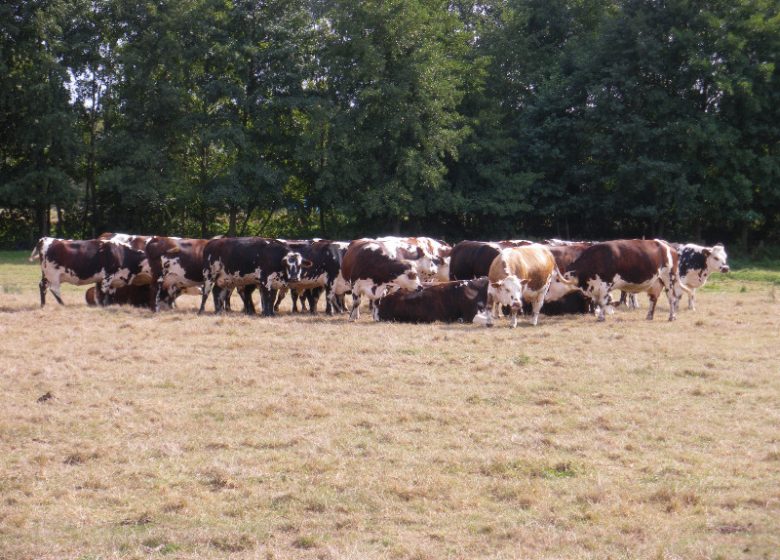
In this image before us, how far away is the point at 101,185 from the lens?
41.5m

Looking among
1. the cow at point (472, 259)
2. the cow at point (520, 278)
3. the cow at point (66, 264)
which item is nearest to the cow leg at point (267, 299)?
the cow at point (66, 264)

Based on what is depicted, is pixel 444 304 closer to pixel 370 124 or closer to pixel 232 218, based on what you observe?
pixel 370 124

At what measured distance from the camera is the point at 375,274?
66.1 feet

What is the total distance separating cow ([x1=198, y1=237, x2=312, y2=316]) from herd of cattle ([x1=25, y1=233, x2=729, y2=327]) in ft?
0.08

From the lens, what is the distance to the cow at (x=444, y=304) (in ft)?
62.5

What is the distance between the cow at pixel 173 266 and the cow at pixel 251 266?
0.48m

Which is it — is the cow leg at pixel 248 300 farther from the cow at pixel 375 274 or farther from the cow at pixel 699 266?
the cow at pixel 699 266

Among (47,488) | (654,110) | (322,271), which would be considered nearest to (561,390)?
(47,488)

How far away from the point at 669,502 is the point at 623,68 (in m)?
36.2

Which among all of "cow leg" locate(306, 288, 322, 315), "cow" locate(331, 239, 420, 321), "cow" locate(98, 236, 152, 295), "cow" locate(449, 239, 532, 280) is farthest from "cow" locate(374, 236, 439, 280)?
"cow" locate(98, 236, 152, 295)

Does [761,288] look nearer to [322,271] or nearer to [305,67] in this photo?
[322,271]

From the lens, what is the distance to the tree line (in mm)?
40219

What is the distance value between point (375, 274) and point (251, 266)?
306 centimetres

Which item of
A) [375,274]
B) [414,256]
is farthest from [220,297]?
[414,256]
